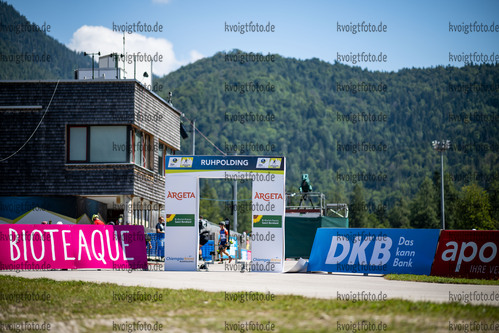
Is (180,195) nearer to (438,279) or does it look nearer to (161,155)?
(438,279)

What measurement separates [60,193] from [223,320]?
79.4 feet

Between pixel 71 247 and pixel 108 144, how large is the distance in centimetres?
1173

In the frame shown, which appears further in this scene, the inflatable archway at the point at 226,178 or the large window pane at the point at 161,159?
the large window pane at the point at 161,159

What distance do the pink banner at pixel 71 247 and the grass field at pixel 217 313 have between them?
7.65 metres

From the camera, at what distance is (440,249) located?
20406 mm

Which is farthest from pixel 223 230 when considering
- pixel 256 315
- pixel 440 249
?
pixel 256 315

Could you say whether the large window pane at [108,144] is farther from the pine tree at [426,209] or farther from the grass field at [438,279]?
the pine tree at [426,209]

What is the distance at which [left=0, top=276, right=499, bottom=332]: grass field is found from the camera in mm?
9547

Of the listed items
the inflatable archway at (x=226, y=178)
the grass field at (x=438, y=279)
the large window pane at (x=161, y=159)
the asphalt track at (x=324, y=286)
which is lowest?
the grass field at (x=438, y=279)

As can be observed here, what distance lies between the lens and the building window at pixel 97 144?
32688 mm

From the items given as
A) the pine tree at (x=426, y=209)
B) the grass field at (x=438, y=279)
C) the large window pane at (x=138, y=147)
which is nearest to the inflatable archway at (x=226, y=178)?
the grass field at (x=438, y=279)

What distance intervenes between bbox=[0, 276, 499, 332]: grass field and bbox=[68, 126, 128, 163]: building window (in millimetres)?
19161

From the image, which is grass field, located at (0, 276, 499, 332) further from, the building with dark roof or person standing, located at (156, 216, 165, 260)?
the building with dark roof

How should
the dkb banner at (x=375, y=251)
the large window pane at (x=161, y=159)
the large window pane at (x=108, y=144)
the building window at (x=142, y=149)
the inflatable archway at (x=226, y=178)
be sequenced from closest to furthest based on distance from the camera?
the dkb banner at (x=375, y=251) < the inflatable archway at (x=226, y=178) < the large window pane at (x=108, y=144) < the building window at (x=142, y=149) < the large window pane at (x=161, y=159)
